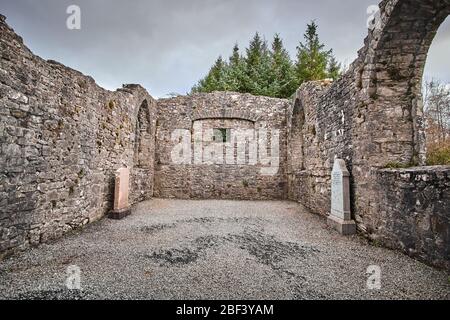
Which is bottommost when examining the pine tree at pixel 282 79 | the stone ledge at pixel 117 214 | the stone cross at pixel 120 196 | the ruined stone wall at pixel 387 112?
the stone ledge at pixel 117 214

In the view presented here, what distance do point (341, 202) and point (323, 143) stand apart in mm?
2040

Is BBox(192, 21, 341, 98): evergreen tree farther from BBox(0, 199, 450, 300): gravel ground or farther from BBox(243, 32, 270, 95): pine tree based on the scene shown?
BBox(0, 199, 450, 300): gravel ground

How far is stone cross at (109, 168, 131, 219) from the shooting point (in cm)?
598

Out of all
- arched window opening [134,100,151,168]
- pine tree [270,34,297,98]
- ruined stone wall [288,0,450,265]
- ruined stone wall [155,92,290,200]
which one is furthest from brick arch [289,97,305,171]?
arched window opening [134,100,151,168]

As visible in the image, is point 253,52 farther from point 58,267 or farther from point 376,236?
point 58,267

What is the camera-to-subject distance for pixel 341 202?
4.95 metres

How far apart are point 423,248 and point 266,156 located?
7.20 meters

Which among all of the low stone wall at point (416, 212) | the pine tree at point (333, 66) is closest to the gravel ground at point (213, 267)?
the low stone wall at point (416, 212)

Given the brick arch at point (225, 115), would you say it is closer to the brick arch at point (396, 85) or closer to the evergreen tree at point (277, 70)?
the evergreen tree at point (277, 70)

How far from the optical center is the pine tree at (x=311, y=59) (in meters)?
15.1

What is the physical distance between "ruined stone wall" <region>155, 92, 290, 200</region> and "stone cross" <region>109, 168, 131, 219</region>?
3.50 metres

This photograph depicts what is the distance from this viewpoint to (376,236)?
4.14 metres

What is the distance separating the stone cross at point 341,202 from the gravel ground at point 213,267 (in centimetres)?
26
